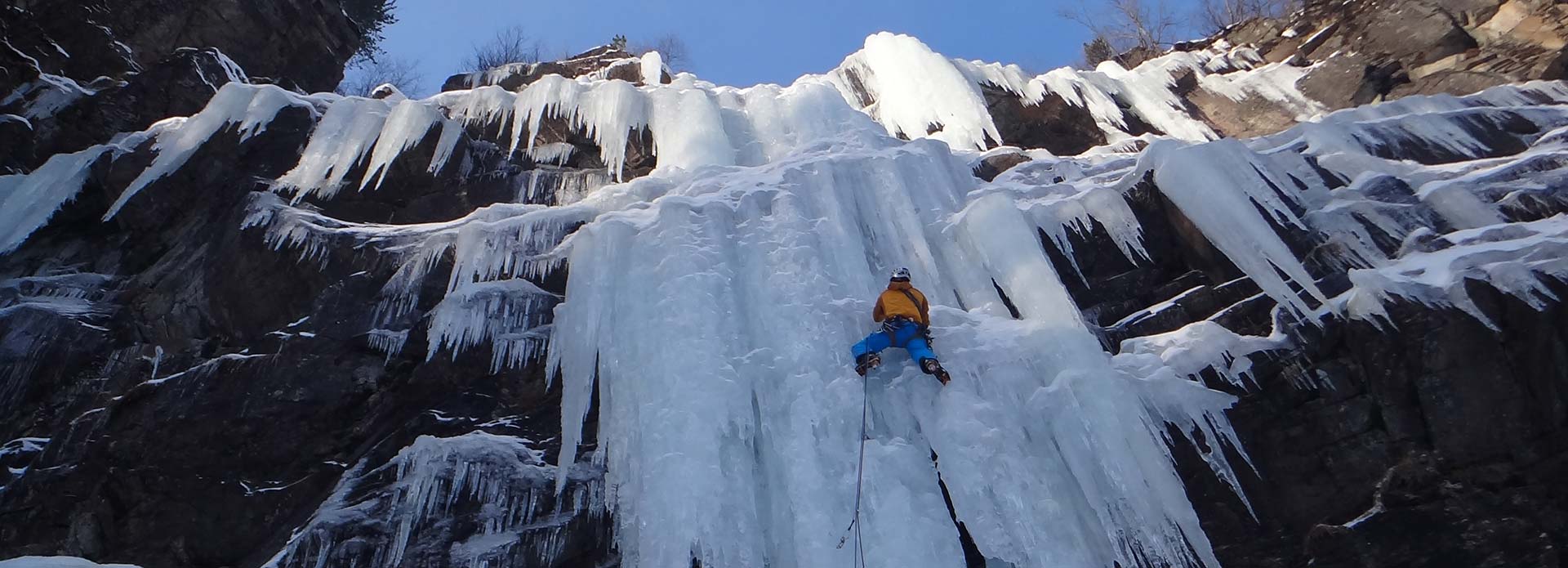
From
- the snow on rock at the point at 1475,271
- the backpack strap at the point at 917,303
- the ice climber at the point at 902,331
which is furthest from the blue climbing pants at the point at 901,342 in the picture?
the snow on rock at the point at 1475,271

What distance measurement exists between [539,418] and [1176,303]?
13.3 feet

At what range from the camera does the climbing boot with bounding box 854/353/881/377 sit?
496 centimetres

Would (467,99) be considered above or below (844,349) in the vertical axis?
above

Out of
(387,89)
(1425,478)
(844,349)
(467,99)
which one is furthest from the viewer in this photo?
(387,89)

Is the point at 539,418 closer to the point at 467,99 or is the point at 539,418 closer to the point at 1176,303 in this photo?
the point at 1176,303

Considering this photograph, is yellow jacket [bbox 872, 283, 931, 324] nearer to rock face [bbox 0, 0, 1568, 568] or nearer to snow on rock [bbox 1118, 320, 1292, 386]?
rock face [bbox 0, 0, 1568, 568]

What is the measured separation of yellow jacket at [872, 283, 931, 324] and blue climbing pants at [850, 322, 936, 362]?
7 cm

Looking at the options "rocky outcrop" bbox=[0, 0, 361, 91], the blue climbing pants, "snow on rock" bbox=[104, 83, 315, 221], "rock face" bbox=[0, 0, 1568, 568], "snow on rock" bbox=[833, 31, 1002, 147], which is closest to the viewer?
"rock face" bbox=[0, 0, 1568, 568]

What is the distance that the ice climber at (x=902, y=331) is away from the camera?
4938 millimetres

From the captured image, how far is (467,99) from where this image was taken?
29.1ft

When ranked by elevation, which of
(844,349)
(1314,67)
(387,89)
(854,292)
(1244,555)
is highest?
(387,89)

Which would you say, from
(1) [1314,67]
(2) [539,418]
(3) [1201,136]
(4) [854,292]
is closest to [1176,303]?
(4) [854,292]

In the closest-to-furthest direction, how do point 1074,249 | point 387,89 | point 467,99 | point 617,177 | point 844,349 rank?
1. point 844,349
2. point 1074,249
3. point 617,177
4. point 467,99
5. point 387,89

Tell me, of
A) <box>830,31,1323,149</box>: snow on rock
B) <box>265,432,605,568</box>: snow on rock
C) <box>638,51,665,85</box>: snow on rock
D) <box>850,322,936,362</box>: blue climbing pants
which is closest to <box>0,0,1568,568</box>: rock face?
<box>265,432,605,568</box>: snow on rock
